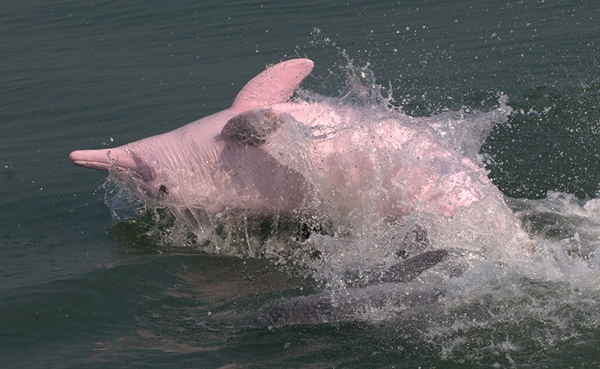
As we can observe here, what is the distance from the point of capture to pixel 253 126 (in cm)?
670

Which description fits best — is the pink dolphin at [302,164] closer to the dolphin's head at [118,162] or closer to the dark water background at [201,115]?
the dolphin's head at [118,162]

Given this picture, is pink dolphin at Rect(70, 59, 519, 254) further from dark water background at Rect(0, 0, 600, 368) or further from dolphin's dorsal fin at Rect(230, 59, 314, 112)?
dark water background at Rect(0, 0, 600, 368)

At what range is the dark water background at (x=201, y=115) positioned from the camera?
200 inches

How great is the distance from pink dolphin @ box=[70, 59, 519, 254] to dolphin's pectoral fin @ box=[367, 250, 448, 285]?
0.55 metres

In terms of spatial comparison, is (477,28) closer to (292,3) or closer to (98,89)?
(292,3)

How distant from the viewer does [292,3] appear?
15078 mm

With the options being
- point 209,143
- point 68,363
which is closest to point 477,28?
point 209,143

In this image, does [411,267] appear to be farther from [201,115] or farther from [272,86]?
[201,115]

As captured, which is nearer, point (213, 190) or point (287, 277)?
point (287, 277)

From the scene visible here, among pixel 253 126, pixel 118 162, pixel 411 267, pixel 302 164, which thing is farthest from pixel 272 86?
pixel 411 267

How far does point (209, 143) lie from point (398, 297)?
2.57 metres

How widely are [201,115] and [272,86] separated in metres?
3.74

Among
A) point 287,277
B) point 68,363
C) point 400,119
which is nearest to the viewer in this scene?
point 68,363

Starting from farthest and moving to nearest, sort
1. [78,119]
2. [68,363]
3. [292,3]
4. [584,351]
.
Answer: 1. [292,3]
2. [78,119]
3. [68,363]
4. [584,351]
